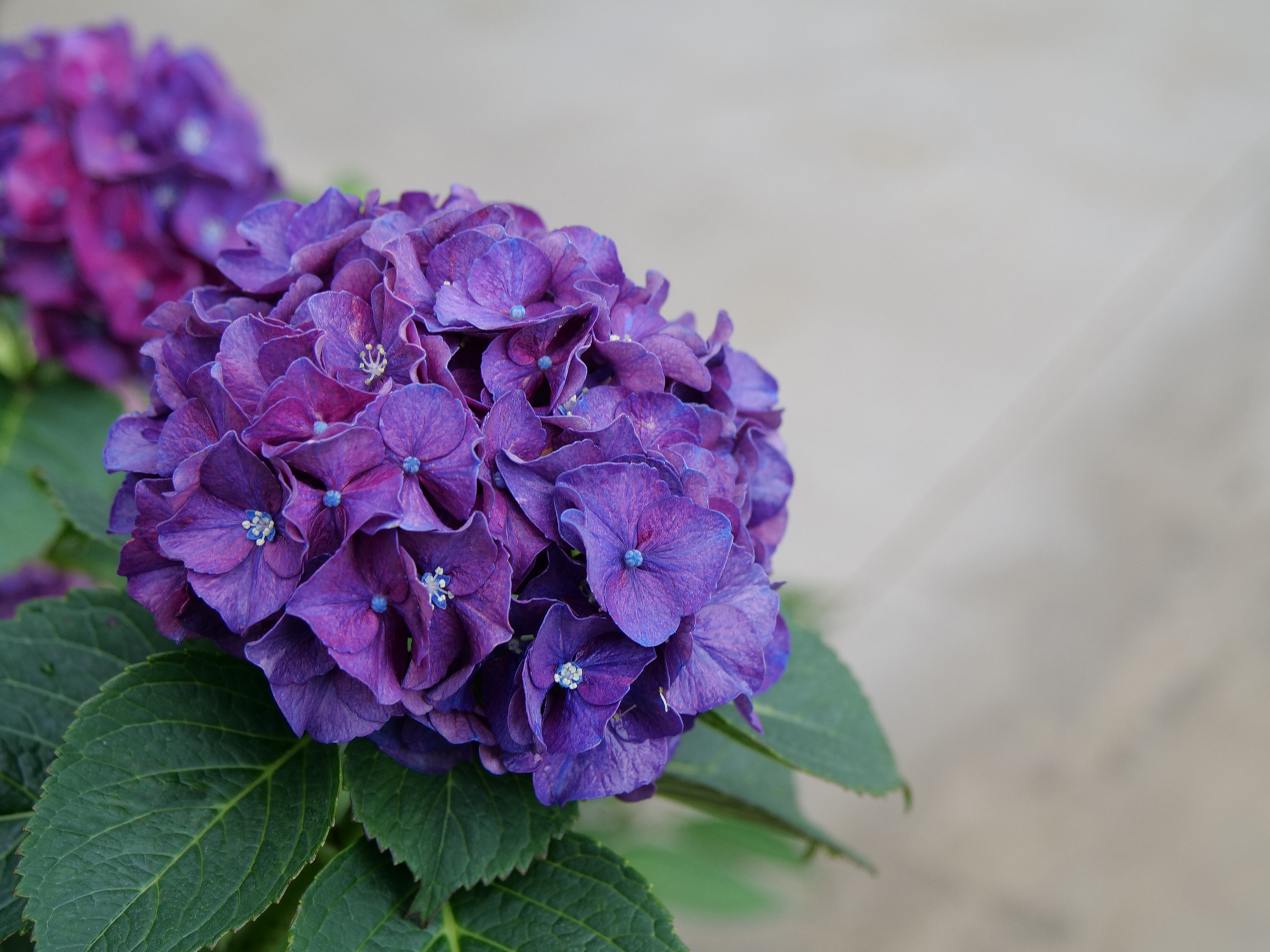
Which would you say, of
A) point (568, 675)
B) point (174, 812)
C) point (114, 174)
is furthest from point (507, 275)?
point (114, 174)

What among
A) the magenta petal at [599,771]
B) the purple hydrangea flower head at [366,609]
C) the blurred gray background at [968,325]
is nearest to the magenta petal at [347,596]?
the purple hydrangea flower head at [366,609]

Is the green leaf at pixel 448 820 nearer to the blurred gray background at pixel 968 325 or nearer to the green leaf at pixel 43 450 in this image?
the green leaf at pixel 43 450

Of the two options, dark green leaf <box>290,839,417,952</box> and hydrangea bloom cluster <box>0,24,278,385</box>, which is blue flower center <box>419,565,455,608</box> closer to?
dark green leaf <box>290,839,417,952</box>

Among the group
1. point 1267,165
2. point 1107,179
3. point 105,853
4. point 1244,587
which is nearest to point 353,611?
point 105,853

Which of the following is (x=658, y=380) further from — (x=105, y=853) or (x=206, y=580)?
(x=105, y=853)

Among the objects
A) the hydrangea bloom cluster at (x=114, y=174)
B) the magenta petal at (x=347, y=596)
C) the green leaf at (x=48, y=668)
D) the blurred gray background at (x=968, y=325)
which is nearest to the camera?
the magenta petal at (x=347, y=596)

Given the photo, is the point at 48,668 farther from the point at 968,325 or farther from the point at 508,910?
the point at 968,325
